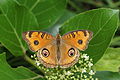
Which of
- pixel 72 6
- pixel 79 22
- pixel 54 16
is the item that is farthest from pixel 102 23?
pixel 72 6

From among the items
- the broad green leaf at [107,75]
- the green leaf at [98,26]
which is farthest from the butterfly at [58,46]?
the broad green leaf at [107,75]

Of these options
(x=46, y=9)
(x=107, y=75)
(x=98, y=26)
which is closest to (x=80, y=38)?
(x=98, y=26)

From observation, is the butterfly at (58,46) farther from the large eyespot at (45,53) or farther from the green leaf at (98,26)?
the green leaf at (98,26)

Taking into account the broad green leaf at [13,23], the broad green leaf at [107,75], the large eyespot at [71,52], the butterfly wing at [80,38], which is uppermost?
the broad green leaf at [13,23]

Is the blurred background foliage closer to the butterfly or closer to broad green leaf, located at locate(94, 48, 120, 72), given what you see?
broad green leaf, located at locate(94, 48, 120, 72)

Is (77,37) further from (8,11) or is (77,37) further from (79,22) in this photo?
(8,11)

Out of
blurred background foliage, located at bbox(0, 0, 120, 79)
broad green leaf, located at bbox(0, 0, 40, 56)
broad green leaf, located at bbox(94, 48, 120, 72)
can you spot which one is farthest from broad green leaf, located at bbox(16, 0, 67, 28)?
broad green leaf, located at bbox(94, 48, 120, 72)
